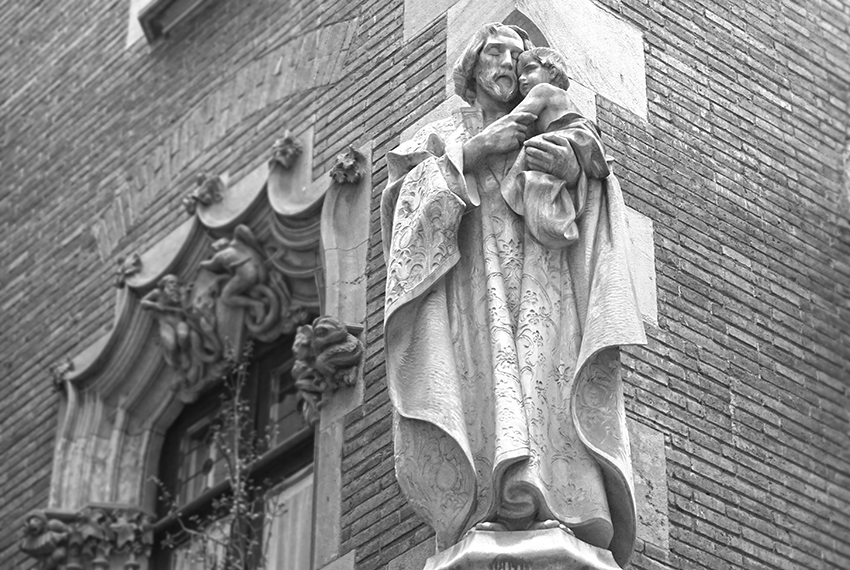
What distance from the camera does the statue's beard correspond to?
24.8 feet

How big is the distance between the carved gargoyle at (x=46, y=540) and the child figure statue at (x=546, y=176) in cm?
364

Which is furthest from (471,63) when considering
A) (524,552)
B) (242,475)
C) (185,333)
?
(185,333)

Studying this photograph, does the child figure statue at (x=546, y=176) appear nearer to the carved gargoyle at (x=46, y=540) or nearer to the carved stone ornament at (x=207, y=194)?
the carved stone ornament at (x=207, y=194)

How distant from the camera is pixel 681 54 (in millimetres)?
9086

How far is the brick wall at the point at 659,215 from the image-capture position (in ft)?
26.7

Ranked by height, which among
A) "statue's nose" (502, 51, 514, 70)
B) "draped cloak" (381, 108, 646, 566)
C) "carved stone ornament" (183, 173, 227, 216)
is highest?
"carved stone ornament" (183, 173, 227, 216)

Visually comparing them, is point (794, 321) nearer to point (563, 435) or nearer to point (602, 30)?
point (602, 30)

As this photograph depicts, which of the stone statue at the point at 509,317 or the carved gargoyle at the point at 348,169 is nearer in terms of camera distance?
the stone statue at the point at 509,317

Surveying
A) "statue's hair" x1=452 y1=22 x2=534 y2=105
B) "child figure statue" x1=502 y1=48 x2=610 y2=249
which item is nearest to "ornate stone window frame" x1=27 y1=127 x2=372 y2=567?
"statue's hair" x1=452 y1=22 x2=534 y2=105

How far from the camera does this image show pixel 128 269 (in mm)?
10367

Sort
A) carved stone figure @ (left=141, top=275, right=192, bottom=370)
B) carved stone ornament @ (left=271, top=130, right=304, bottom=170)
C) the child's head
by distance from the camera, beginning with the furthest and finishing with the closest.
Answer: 1. carved stone figure @ (left=141, top=275, right=192, bottom=370)
2. carved stone ornament @ (left=271, top=130, right=304, bottom=170)
3. the child's head

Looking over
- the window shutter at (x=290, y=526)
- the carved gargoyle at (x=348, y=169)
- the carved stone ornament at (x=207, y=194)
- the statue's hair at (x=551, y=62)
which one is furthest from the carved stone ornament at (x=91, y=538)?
the statue's hair at (x=551, y=62)

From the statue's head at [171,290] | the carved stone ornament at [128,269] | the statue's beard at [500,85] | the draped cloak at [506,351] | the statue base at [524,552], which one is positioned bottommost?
the statue base at [524,552]

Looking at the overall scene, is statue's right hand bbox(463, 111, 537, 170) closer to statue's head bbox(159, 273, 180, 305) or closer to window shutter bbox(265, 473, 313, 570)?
window shutter bbox(265, 473, 313, 570)
